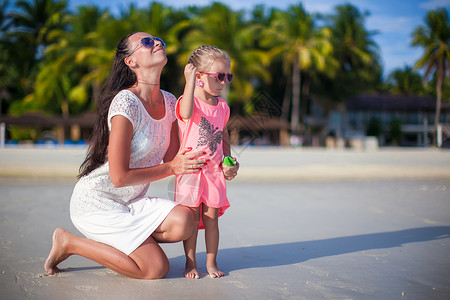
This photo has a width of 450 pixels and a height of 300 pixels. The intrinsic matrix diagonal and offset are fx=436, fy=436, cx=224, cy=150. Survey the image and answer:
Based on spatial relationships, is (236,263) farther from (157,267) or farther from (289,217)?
(289,217)

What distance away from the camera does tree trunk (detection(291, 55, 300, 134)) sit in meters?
32.6

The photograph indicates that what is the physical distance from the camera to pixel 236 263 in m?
2.99

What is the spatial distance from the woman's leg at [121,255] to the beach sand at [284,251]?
7 cm

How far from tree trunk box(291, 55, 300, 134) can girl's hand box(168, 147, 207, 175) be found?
100.0ft

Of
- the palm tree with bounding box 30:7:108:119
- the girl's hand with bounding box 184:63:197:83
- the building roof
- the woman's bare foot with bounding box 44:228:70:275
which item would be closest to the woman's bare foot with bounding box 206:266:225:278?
the woman's bare foot with bounding box 44:228:70:275

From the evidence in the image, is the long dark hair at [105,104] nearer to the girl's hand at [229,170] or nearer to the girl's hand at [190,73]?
the girl's hand at [190,73]

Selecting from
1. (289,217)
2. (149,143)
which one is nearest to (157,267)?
(149,143)

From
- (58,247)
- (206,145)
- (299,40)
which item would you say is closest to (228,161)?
(206,145)

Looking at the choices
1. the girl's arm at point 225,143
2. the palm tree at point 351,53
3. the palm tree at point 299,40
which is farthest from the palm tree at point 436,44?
the girl's arm at point 225,143

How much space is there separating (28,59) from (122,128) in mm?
36298

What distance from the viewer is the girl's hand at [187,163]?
7.99ft

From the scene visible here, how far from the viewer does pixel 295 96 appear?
108ft

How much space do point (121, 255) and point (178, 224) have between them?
36cm

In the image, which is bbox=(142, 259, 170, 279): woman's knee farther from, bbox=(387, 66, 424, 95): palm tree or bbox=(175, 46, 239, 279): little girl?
bbox=(387, 66, 424, 95): palm tree
